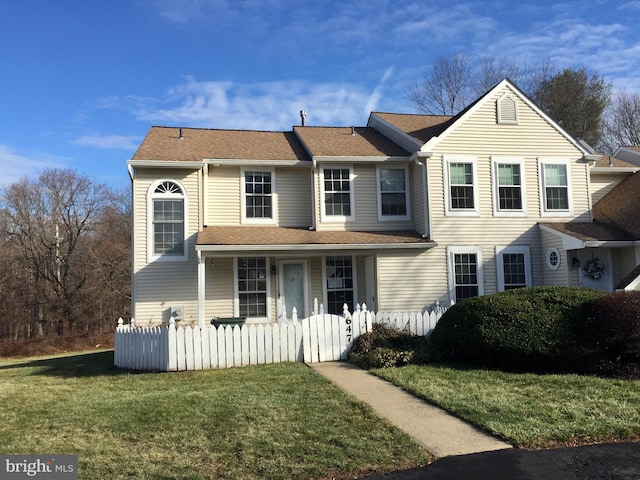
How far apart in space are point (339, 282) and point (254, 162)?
178 inches

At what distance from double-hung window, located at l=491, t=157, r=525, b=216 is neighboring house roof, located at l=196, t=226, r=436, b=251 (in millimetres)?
2840

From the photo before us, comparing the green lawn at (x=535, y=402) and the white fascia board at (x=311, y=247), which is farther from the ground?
the white fascia board at (x=311, y=247)

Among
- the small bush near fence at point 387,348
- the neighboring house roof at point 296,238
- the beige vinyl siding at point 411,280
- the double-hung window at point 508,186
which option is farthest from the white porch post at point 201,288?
the double-hung window at point 508,186

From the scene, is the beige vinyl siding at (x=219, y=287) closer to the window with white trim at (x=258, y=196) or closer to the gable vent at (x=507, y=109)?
the window with white trim at (x=258, y=196)

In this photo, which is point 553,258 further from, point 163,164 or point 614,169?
point 163,164

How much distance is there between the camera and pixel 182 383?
29.9 ft

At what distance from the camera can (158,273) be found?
573 inches

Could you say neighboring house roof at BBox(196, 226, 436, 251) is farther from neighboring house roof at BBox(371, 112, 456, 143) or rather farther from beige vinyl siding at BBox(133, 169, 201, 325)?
neighboring house roof at BBox(371, 112, 456, 143)

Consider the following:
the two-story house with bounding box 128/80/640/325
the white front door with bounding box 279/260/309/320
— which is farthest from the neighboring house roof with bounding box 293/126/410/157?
the white front door with bounding box 279/260/309/320

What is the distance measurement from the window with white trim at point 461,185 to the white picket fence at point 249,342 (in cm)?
515

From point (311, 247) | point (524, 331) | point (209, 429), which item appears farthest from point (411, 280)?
point (209, 429)

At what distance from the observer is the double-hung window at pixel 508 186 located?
15.8 m

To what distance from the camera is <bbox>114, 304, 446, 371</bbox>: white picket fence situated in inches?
419

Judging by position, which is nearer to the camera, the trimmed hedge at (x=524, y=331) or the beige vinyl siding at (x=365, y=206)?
the trimmed hedge at (x=524, y=331)
